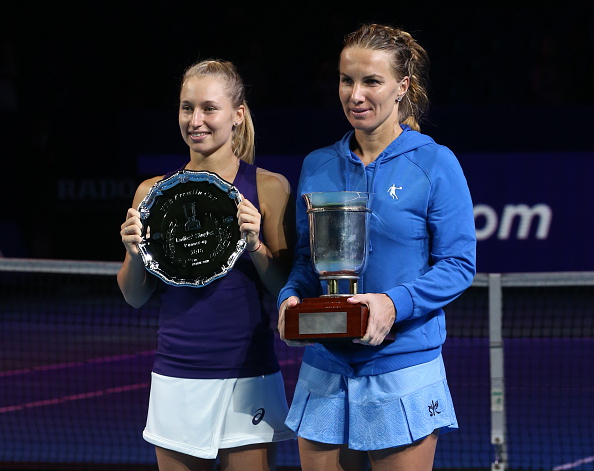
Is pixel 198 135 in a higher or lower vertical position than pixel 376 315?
higher

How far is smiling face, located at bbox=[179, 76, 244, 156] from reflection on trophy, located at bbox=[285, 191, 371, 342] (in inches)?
21.0

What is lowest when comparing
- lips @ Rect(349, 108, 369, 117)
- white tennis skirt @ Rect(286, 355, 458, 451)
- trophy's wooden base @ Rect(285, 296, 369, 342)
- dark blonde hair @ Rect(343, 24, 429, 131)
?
white tennis skirt @ Rect(286, 355, 458, 451)

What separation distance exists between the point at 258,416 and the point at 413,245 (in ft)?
2.53

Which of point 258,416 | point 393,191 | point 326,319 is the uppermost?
point 393,191

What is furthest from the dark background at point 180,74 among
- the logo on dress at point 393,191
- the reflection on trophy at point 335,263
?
the reflection on trophy at point 335,263

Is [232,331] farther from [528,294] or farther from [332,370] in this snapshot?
[528,294]

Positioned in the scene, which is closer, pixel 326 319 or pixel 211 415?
pixel 326 319

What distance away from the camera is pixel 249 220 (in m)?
2.86

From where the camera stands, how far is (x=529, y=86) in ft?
39.3

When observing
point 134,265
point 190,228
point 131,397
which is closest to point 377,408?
point 190,228

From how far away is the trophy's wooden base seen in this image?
8.35 ft

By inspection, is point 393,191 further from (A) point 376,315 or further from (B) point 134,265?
(B) point 134,265

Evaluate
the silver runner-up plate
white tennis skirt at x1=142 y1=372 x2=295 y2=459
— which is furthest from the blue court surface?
the silver runner-up plate

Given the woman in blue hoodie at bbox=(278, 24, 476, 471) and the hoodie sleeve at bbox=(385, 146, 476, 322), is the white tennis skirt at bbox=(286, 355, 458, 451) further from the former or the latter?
the hoodie sleeve at bbox=(385, 146, 476, 322)
